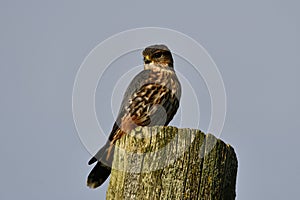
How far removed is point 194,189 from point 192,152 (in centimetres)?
24

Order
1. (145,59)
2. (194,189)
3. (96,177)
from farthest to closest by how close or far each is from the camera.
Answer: (145,59)
(96,177)
(194,189)

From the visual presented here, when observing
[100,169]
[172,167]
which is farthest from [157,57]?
[172,167]

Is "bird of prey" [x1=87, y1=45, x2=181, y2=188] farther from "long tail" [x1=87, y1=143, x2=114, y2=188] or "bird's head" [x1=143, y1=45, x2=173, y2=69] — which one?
"bird's head" [x1=143, y1=45, x2=173, y2=69]

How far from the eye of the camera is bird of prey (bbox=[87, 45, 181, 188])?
6.31 metres

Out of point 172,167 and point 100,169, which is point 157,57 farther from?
point 172,167

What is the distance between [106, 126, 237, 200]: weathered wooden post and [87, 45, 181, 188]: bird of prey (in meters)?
2.44

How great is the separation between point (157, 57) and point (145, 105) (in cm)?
159

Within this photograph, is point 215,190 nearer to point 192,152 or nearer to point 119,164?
point 192,152

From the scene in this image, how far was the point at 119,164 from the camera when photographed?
Result: 372cm

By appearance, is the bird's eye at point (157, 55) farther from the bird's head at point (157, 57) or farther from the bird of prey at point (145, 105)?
the bird of prey at point (145, 105)

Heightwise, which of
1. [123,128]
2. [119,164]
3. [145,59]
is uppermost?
[145,59]

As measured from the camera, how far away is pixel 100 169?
6.07 m

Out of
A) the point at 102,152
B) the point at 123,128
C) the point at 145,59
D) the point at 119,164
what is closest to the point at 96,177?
the point at 102,152

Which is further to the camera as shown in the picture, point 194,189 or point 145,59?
point 145,59
